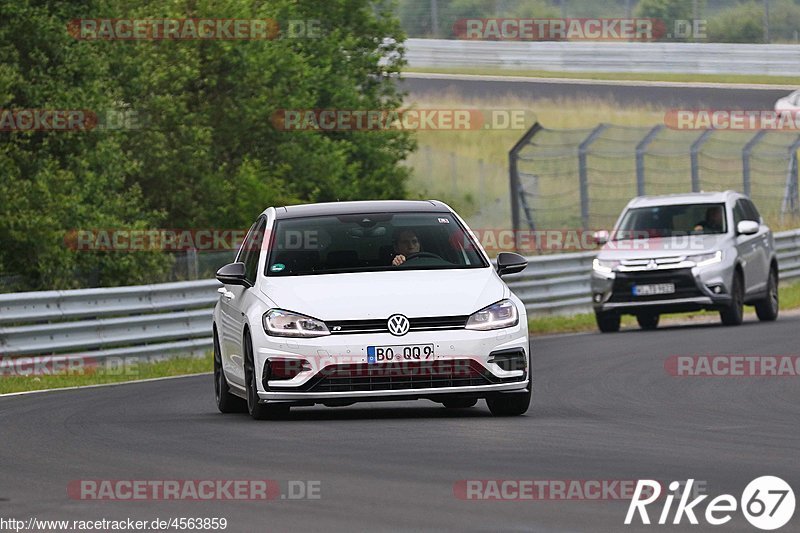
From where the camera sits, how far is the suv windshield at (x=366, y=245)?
1320 cm

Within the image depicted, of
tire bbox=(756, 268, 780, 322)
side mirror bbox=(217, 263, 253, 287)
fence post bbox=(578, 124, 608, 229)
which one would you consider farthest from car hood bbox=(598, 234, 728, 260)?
side mirror bbox=(217, 263, 253, 287)

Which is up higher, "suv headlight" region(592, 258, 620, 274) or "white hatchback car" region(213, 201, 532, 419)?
"white hatchback car" region(213, 201, 532, 419)

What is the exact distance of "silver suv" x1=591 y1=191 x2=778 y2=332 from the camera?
24422 mm

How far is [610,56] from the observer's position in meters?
60.1

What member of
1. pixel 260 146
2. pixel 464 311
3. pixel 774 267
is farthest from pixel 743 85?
pixel 464 311

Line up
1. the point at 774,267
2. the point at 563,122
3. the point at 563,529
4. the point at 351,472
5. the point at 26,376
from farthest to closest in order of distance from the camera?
1. the point at 563,122
2. the point at 774,267
3. the point at 26,376
4. the point at 351,472
5. the point at 563,529

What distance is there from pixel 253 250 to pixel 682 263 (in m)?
11.4

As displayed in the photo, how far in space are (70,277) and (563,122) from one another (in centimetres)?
3119

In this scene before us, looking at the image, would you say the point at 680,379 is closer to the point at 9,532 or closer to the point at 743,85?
the point at 9,532

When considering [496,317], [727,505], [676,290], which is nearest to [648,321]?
[676,290]

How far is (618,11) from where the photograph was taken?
70.4 metres

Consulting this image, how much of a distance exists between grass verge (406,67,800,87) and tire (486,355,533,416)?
152 feet
